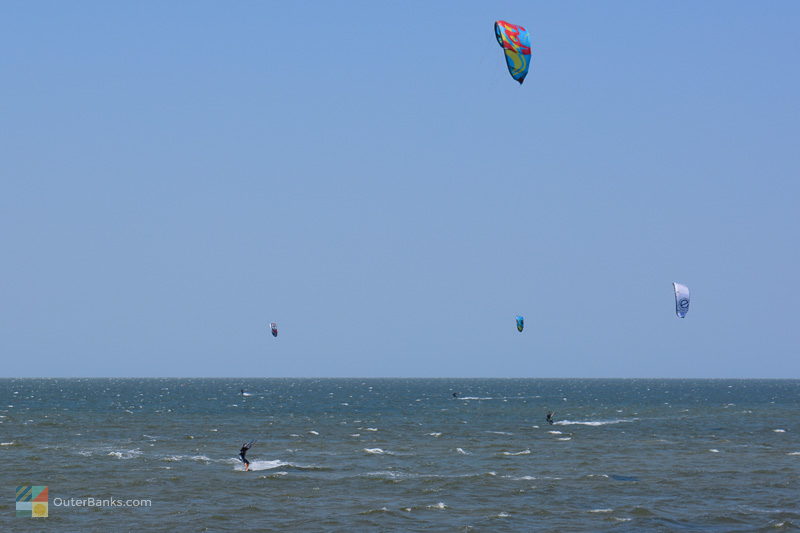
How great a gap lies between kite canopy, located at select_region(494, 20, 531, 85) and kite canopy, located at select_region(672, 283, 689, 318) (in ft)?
67.5

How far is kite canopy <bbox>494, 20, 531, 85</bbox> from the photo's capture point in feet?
140

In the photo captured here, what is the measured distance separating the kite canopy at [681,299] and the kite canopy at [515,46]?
810 inches

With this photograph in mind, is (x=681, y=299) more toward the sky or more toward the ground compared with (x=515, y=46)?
more toward the ground

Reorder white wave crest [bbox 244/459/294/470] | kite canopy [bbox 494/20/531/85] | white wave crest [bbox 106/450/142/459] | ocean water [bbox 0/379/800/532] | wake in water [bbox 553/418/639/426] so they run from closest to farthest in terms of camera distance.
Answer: ocean water [bbox 0/379/800/532] → kite canopy [bbox 494/20/531/85] → white wave crest [bbox 244/459/294/470] → white wave crest [bbox 106/450/142/459] → wake in water [bbox 553/418/639/426]

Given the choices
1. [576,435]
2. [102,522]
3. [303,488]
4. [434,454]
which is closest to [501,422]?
[576,435]

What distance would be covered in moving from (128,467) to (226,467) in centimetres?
499

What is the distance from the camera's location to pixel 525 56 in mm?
43438

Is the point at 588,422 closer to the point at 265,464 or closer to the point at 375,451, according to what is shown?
the point at 375,451

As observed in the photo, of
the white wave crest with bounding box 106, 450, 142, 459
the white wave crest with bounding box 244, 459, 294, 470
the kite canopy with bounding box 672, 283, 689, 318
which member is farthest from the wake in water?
the white wave crest with bounding box 106, 450, 142, 459

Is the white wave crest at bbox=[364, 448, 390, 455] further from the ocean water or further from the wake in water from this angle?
the wake in water

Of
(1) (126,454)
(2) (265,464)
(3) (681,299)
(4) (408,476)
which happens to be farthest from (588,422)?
(1) (126,454)

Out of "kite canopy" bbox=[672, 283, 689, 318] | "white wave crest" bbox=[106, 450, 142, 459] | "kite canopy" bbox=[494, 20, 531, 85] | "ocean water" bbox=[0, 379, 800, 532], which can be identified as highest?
"kite canopy" bbox=[494, 20, 531, 85]

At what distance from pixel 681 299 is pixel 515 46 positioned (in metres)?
22.2

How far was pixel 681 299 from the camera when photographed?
5784 centimetres
